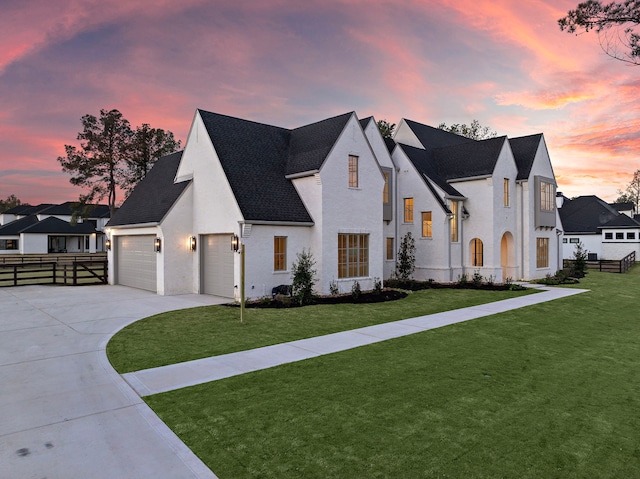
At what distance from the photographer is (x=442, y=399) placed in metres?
5.83

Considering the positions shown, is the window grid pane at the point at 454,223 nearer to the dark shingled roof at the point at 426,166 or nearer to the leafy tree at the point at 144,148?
the dark shingled roof at the point at 426,166

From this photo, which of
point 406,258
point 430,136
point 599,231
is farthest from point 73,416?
point 599,231

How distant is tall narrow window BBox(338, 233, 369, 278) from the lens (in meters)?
17.5

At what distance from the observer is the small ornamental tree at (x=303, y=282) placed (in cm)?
1495

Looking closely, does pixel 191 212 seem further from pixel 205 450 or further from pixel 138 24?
pixel 205 450

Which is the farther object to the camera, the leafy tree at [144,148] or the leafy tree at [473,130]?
the leafy tree at [473,130]

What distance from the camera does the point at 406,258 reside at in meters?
22.1

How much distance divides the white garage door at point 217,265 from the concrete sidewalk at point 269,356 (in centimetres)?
779

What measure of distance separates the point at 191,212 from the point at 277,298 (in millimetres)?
6472

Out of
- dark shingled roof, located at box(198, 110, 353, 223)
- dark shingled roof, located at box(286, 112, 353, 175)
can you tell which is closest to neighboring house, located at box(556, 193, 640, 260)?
dark shingled roof, located at box(286, 112, 353, 175)

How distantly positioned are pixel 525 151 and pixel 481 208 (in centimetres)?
549

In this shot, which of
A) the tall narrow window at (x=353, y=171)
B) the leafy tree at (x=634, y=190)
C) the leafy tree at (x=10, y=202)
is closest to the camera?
the tall narrow window at (x=353, y=171)

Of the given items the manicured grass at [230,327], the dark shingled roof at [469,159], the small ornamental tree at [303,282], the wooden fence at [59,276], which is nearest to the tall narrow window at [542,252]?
the dark shingled roof at [469,159]

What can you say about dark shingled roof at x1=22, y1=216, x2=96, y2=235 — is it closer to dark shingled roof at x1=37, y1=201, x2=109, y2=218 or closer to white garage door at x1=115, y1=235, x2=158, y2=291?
dark shingled roof at x1=37, y1=201, x2=109, y2=218
